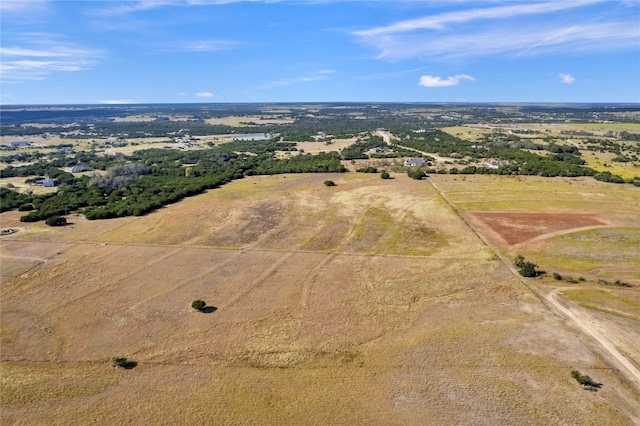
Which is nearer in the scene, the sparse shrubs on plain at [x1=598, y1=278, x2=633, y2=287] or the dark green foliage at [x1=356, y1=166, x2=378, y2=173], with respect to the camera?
the sparse shrubs on plain at [x1=598, y1=278, x2=633, y2=287]

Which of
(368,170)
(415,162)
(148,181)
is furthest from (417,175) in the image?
(148,181)

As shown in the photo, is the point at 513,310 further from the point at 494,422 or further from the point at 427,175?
the point at 427,175

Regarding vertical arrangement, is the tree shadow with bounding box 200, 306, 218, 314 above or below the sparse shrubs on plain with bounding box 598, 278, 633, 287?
below

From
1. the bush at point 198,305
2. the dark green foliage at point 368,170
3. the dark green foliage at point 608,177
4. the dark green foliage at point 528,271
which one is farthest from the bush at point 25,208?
the dark green foliage at point 608,177

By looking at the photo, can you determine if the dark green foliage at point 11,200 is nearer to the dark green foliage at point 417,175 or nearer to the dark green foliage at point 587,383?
the dark green foliage at point 417,175

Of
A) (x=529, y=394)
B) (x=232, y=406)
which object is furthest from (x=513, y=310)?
(x=232, y=406)

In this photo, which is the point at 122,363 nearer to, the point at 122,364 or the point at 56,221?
the point at 122,364

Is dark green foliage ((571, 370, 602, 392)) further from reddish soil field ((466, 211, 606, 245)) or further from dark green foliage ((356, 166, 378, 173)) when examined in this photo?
dark green foliage ((356, 166, 378, 173))

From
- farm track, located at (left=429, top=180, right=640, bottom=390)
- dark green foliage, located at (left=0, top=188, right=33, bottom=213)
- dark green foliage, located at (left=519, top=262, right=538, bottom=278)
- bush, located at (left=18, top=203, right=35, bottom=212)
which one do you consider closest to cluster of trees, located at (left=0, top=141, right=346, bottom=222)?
dark green foliage, located at (left=0, top=188, right=33, bottom=213)
